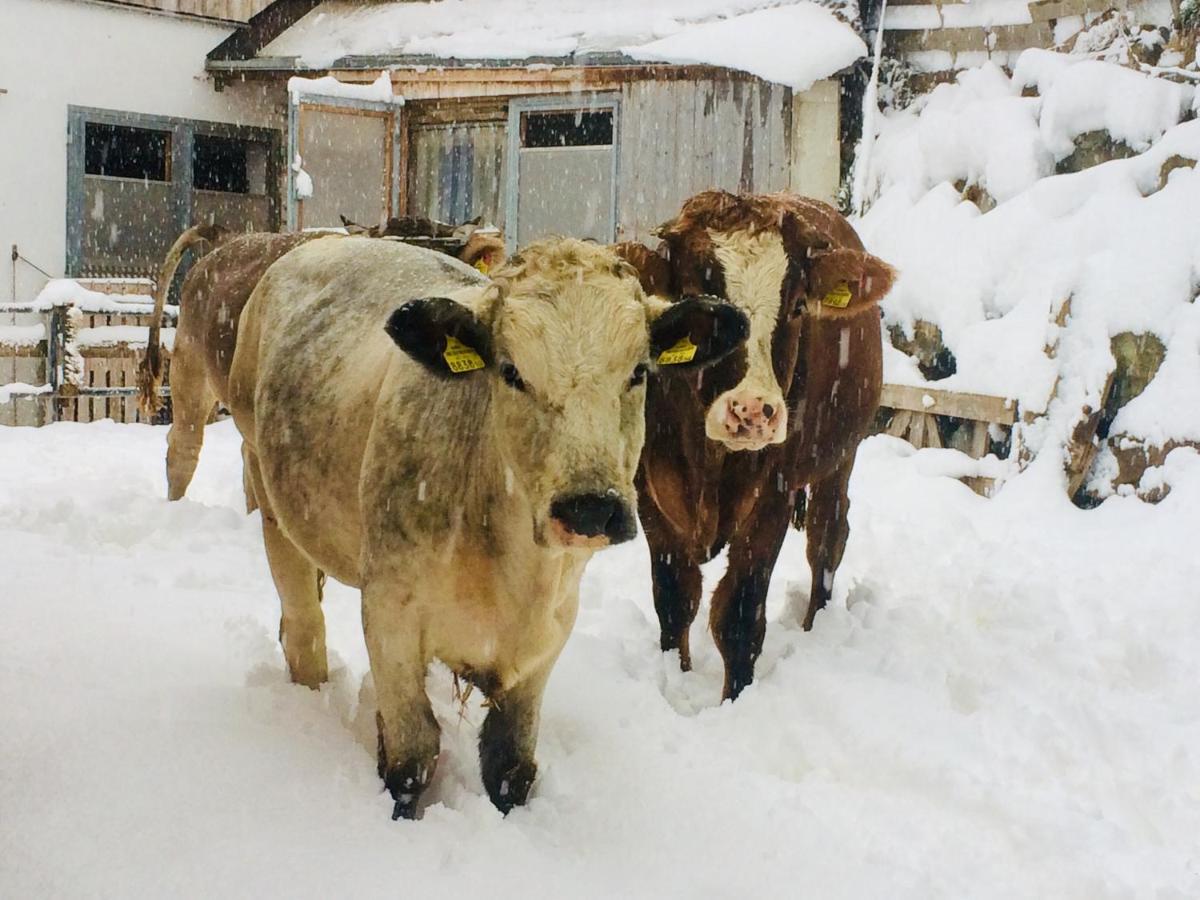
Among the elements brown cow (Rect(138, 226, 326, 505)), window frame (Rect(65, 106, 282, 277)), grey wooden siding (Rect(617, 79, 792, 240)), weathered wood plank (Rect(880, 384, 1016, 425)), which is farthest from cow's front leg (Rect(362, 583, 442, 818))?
window frame (Rect(65, 106, 282, 277))

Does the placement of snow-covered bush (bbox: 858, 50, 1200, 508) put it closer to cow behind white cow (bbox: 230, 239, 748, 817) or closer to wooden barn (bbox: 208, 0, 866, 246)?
wooden barn (bbox: 208, 0, 866, 246)

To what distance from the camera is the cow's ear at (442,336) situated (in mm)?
2762

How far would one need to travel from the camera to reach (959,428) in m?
8.66

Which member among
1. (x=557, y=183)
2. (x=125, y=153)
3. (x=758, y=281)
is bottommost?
(x=758, y=281)

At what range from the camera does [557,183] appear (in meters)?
→ 12.8

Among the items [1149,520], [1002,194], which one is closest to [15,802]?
[1149,520]

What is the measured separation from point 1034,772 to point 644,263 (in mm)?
2120

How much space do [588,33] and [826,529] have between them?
8.35 metres

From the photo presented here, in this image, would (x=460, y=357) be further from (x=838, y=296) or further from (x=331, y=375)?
(x=838, y=296)

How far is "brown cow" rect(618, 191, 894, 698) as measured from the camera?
4277mm

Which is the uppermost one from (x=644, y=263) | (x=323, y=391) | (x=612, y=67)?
(x=612, y=67)

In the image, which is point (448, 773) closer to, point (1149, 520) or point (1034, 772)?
point (1034, 772)

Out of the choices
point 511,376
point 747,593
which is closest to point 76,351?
point 747,593

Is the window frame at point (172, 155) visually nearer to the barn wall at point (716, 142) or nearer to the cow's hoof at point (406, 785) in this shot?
the barn wall at point (716, 142)
